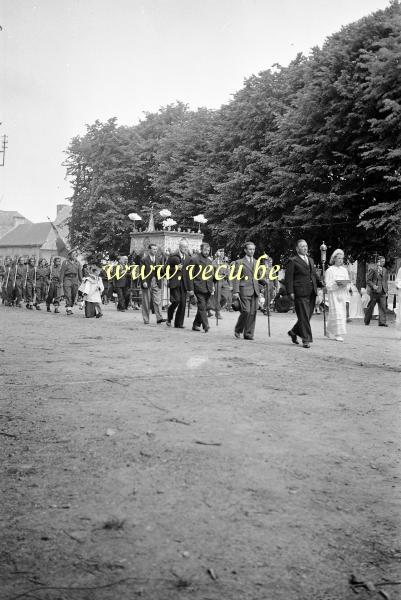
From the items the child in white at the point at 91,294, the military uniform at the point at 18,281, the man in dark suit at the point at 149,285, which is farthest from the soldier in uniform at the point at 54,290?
the man in dark suit at the point at 149,285

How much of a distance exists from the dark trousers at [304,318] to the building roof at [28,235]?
9391 centimetres

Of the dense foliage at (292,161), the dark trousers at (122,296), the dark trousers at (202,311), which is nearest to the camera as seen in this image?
the dark trousers at (202,311)

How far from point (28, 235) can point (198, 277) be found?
9741 centimetres

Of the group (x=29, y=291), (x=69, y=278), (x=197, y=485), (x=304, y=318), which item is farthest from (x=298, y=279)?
(x=29, y=291)

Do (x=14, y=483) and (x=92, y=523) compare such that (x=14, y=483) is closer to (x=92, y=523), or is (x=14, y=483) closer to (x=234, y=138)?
(x=92, y=523)

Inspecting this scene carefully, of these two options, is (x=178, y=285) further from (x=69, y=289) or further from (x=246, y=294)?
(x=69, y=289)

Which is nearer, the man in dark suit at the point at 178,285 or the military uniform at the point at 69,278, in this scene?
the man in dark suit at the point at 178,285

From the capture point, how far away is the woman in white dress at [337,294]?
591 inches

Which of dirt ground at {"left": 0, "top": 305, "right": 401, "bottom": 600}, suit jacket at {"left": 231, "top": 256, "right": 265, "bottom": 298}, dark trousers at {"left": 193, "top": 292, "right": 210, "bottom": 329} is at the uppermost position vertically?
suit jacket at {"left": 231, "top": 256, "right": 265, "bottom": 298}

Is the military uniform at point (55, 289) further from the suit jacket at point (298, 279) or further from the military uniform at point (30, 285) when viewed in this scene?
the suit jacket at point (298, 279)

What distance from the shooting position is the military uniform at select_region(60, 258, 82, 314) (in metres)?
23.0

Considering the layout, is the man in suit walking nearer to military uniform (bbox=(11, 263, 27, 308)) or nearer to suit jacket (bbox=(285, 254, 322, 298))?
suit jacket (bbox=(285, 254, 322, 298))

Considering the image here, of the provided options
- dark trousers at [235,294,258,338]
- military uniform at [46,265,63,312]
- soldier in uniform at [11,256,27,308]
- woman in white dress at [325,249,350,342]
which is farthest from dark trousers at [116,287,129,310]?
woman in white dress at [325,249,350,342]

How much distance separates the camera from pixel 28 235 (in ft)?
357
